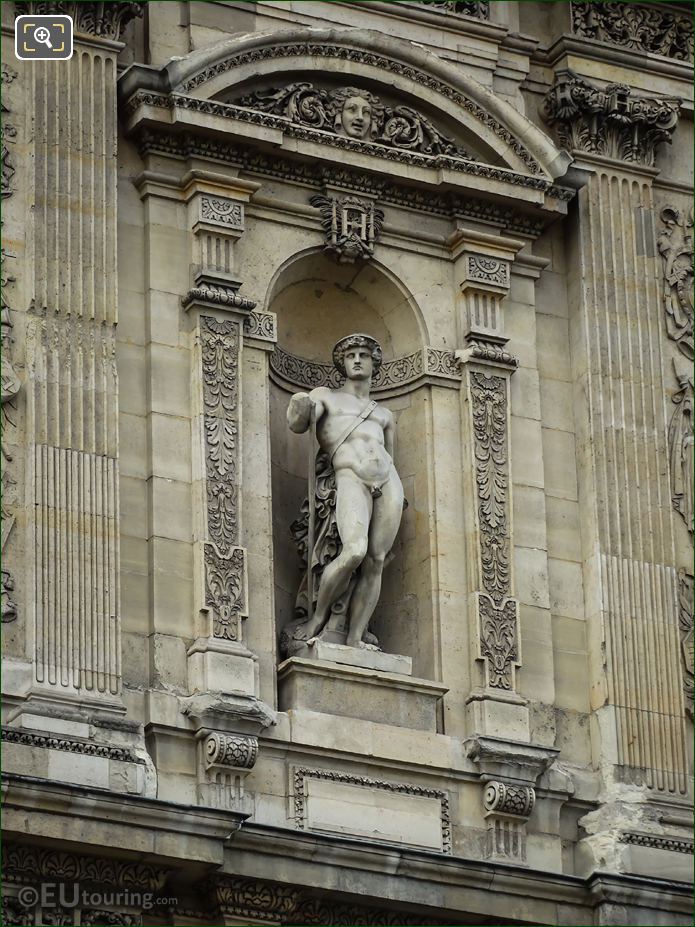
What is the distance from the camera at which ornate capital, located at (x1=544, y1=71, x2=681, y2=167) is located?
2969cm

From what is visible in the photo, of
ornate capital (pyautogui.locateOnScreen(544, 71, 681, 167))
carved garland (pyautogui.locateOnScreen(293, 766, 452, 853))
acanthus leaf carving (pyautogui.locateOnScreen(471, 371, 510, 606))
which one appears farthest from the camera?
ornate capital (pyautogui.locateOnScreen(544, 71, 681, 167))

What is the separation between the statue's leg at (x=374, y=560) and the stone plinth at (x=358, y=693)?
0.38m

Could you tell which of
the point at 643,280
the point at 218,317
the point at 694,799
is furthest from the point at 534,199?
the point at 694,799

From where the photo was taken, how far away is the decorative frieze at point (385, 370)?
28.4m

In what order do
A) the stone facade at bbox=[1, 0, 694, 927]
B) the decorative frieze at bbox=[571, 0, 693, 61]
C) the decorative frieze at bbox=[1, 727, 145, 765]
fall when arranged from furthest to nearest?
the decorative frieze at bbox=[571, 0, 693, 61] → the stone facade at bbox=[1, 0, 694, 927] → the decorative frieze at bbox=[1, 727, 145, 765]

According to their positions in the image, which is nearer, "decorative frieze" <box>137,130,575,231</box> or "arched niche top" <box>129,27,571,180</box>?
"decorative frieze" <box>137,130,575,231</box>

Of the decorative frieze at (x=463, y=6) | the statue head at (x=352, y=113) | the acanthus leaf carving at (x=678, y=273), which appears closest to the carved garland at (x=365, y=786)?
the acanthus leaf carving at (x=678, y=273)

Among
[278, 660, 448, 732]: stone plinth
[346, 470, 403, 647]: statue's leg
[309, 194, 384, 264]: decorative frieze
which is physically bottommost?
[278, 660, 448, 732]: stone plinth

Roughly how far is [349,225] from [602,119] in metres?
2.58

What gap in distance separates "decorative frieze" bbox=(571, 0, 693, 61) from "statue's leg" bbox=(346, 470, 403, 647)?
482 cm

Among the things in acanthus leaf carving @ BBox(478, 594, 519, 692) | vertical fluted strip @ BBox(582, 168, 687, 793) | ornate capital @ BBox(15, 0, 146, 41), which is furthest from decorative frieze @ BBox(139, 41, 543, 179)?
acanthus leaf carving @ BBox(478, 594, 519, 692)

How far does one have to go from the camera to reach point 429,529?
91.6ft

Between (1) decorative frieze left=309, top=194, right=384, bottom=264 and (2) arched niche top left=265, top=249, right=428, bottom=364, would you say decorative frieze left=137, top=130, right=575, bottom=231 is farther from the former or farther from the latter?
(2) arched niche top left=265, top=249, right=428, bottom=364

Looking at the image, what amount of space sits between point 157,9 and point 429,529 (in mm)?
4494
